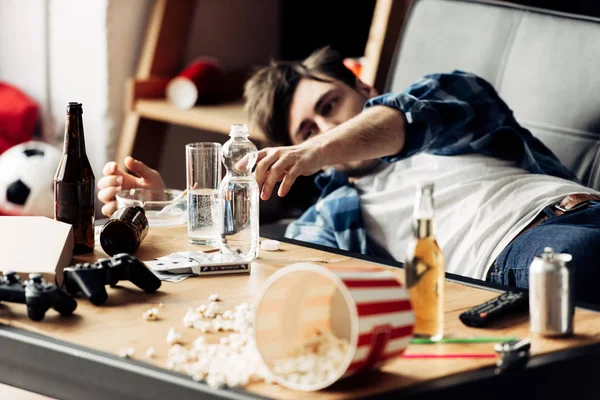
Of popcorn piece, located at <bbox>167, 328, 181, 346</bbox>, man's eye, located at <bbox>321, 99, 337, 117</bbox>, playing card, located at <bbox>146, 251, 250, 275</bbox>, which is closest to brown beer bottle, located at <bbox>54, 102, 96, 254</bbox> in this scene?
playing card, located at <bbox>146, 251, 250, 275</bbox>

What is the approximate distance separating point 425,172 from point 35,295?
118 centimetres

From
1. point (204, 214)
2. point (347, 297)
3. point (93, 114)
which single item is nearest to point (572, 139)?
point (204, 214)

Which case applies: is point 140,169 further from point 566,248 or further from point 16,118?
point 16,118

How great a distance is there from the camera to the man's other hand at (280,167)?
61.4 inches

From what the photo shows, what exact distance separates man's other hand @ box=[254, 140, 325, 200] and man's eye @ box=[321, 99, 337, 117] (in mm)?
722

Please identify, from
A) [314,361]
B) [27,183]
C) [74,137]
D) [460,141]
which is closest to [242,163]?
[74,137]

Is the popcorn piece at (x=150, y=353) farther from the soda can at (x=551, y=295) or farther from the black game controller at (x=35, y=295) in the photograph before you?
the soda can at (x=551, y=295)

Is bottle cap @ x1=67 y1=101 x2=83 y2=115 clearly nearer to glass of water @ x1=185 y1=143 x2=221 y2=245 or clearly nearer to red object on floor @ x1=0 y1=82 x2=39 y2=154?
glass of water @ x1=185 y1=143 x2=221 y2=245

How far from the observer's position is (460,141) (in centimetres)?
212

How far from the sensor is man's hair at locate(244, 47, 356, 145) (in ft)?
7.97

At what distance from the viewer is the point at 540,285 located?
1.15 metres

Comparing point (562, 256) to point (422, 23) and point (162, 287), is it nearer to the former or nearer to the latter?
point (162, 287)

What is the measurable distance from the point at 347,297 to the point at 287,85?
1497mm

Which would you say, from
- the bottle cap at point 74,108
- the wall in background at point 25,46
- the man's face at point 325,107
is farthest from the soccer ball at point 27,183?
the bottle cap at point 74,108
